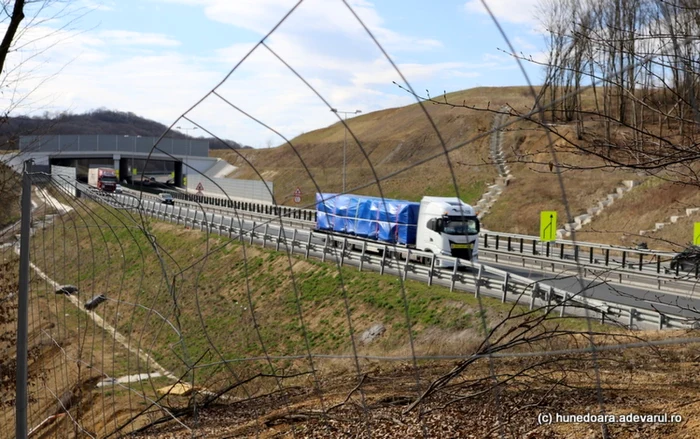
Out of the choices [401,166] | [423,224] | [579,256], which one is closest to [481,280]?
[423,224]

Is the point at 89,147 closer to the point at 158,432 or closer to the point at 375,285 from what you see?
the point at 375,285

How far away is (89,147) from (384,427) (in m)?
76.4

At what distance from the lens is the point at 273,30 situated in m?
4.27

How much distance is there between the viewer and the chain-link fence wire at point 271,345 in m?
6.77

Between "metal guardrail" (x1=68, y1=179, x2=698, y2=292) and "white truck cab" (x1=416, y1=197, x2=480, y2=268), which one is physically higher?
"white truck cab" (x1=416, y1=197, x2=480, y2=268)

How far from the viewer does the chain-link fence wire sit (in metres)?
6.77

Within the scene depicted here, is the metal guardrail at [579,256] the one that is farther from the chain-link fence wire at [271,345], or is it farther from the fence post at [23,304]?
the fence post at [23,304]

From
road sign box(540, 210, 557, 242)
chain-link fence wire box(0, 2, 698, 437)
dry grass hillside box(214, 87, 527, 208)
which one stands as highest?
dry grass hillside box(214, 87, 527, 208)

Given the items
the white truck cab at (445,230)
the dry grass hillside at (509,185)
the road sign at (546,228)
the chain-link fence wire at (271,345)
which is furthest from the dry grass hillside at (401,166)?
the chain-link fence wire at (271,345)

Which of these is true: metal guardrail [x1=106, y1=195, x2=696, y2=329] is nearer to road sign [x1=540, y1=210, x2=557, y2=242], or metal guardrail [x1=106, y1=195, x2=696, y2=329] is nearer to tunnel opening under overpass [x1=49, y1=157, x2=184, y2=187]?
road sign [x1=540, y1=210, x2=557, y2=242]

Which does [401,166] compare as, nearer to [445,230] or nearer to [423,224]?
[423,224]

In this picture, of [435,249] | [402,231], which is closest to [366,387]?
[435,249]

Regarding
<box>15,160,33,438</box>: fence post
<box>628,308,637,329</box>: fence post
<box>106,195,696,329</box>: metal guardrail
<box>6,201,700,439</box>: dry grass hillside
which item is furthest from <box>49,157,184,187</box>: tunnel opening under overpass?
<box>15,160,33,438</box>: fence post

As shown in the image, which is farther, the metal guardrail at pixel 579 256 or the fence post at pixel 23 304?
the metal guardrail at pixel 579 256
